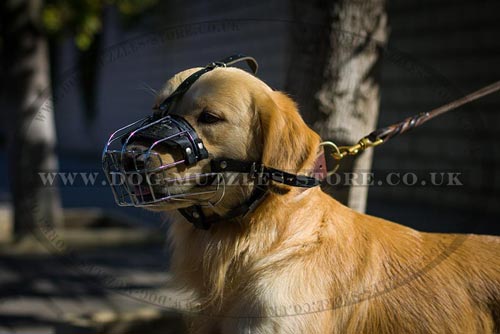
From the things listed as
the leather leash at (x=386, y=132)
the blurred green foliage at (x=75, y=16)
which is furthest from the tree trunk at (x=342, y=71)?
the blurred green foliage at (x=75, y=16)

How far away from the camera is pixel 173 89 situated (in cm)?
248

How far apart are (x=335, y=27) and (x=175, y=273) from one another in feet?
5.58

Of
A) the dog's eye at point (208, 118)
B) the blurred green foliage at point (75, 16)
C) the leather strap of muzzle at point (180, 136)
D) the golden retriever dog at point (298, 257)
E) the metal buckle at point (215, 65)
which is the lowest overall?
the golden retriever dog at point (298, 257)

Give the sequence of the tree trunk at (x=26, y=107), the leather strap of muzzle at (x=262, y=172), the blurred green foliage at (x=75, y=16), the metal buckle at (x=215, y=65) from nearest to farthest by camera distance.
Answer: the leather strap of muzzle at (x=262, y=172) → the metal buckle at (x=215, y=65) → the tree trunk at (x=26, y=107) → the blurred green foliage at (x=75, y=16)

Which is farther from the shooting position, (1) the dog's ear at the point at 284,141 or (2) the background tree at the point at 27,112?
(2) the background tree at the point at 27,112

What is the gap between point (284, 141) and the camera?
7.49 feet

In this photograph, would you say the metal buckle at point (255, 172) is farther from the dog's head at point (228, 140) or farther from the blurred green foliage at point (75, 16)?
the blurred green foliage at point (75, 16)

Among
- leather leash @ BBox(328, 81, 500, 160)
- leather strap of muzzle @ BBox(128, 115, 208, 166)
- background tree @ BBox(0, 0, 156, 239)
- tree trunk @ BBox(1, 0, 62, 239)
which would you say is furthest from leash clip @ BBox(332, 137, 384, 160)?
tree trunk @ BBox(1, 0, 62, 239)

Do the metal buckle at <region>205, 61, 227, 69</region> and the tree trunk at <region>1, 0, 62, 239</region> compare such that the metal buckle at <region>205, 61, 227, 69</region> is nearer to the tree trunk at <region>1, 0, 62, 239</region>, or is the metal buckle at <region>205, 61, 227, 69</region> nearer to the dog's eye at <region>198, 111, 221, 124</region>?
the dog's eye at <region>198, 111, 221, 124</region>

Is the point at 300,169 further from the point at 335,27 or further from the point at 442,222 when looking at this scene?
the point at 442,222

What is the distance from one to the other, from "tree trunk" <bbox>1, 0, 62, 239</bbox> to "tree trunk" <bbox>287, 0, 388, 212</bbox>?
523cm

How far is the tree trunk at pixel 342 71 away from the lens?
3.28 meters

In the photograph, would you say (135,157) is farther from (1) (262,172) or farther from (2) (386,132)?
(2) (386,132)

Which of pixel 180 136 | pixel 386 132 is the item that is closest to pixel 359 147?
pixel 386 132
